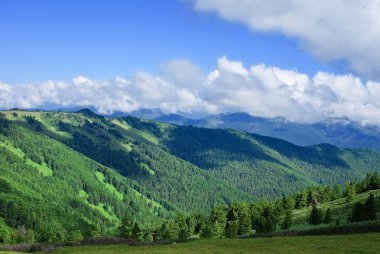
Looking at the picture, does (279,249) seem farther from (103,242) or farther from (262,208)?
(262,208)

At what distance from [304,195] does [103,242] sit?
4704 inches

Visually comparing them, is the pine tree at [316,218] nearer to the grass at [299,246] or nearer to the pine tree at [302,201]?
the grass at [299,246]

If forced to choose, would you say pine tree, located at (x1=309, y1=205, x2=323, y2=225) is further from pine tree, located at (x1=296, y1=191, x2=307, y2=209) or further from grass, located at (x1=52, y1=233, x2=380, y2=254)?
pine tree, located at (x1=296, y1=191, x2=307, y2=209)

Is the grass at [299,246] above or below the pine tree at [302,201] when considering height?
below

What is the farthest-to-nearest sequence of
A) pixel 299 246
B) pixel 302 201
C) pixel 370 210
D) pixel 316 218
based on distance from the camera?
1. pixel 302 201
2. pixel 316 218
3. pixel 370 210
4. pixel 299 246

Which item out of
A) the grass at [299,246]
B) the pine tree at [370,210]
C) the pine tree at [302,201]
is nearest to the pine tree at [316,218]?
the pine tree at [370,210]

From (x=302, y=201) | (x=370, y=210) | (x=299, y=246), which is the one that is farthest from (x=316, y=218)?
(x=302, y=201)

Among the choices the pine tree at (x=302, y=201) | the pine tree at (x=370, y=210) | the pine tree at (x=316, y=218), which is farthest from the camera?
the pine tree at (x=302, y=201)

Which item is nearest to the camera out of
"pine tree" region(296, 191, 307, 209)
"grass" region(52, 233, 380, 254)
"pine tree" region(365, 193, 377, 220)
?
"grass" region(52, 233, 380, 254)

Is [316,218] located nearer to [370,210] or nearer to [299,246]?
[370,210]

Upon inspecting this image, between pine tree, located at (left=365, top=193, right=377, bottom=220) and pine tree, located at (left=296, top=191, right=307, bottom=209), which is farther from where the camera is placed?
pine tree, located at (left=296, top=191, right=307, bottom=209)

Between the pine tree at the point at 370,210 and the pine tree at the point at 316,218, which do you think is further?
the pine tree at the point at 316,218

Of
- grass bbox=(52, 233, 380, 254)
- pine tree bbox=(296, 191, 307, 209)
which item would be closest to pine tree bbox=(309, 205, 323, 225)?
grass bbox=(52, 233, 380, 254)

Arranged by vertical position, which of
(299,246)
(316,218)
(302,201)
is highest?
(302,201)
